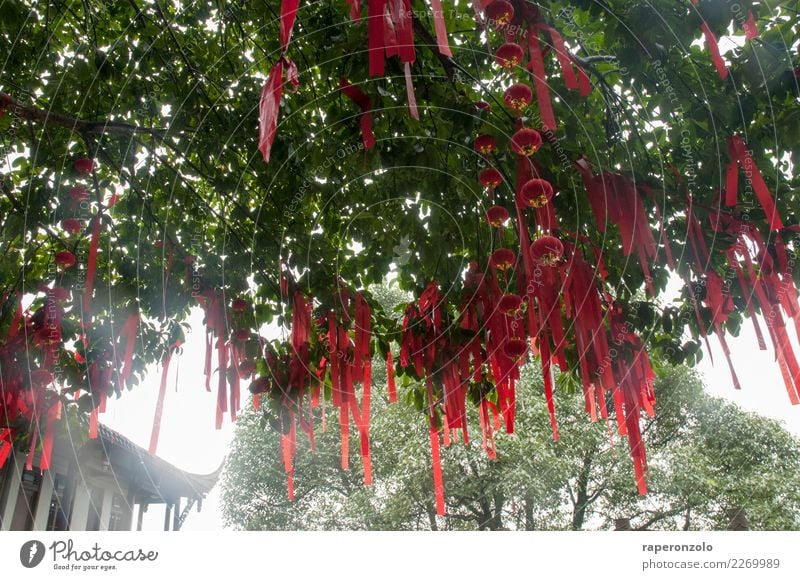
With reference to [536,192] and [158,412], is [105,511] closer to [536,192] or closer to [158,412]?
[158,412]

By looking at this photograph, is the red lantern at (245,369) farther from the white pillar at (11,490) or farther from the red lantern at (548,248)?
the white pillar at (11,490)

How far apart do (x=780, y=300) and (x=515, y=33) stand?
0.94 meters

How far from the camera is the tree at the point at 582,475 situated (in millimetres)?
7188

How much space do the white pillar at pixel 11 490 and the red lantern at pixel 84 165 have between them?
9.03 ft

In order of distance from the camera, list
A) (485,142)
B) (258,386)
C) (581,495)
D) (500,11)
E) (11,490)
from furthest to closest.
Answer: (581,495) → (11,490) → (258,386) → (485,142) → (500,11)

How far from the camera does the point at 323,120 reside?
2.33m

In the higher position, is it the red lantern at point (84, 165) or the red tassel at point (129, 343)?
the red lantern at point (84, 165)

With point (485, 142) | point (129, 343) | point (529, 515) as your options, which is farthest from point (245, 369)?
point (529, 515)

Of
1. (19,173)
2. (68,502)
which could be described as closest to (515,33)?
(19,173)

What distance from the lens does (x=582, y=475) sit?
7.96 meters

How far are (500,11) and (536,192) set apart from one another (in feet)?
1.12

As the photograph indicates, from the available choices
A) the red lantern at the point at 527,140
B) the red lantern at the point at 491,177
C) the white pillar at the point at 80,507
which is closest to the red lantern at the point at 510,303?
the red lantern at the point at 491,177
